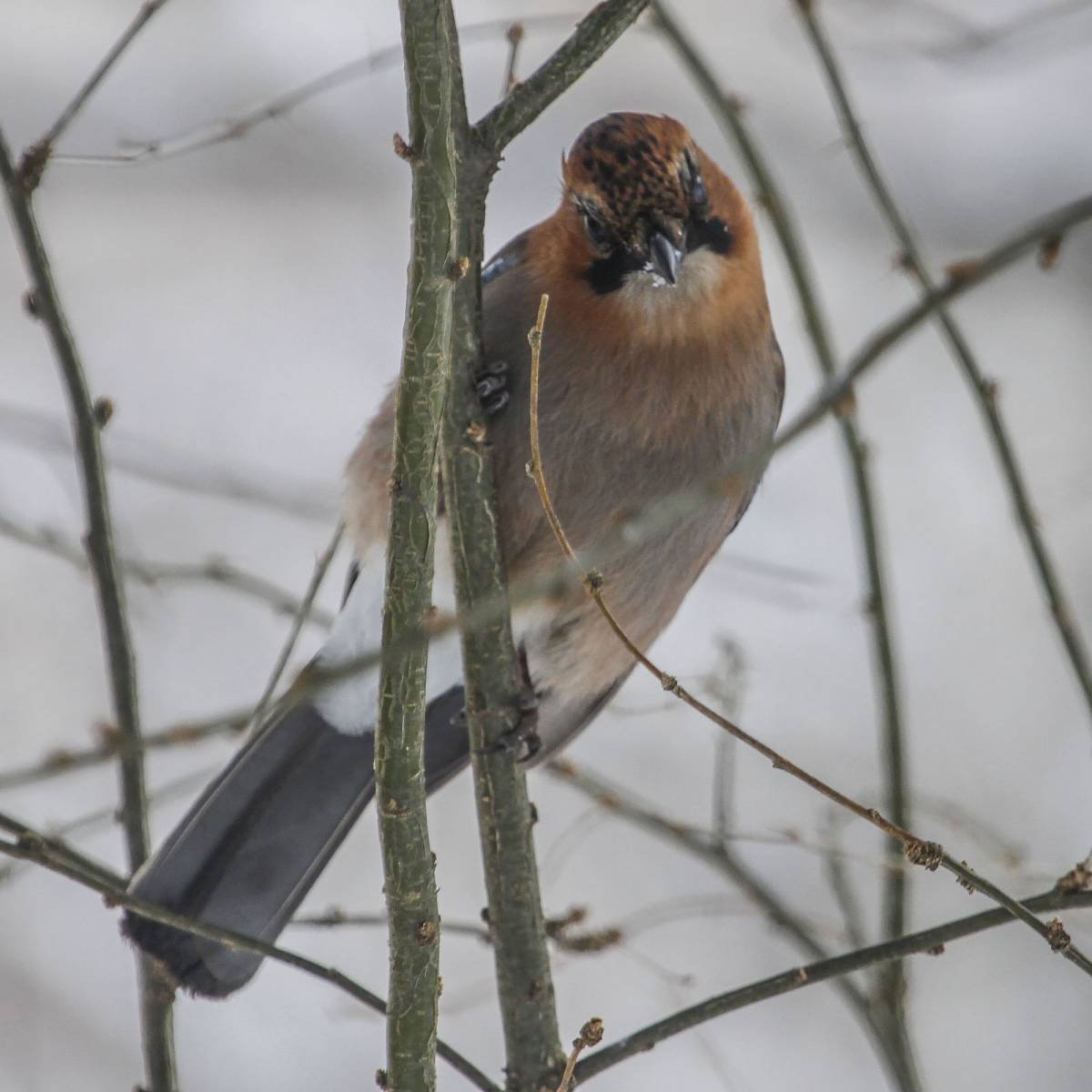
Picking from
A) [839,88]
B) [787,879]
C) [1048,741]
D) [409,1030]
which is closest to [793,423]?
[409,1030]

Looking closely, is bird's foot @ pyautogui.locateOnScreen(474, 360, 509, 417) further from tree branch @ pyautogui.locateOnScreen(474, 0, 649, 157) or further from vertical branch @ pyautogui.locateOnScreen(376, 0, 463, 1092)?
vertical branch @ pyautogui.locateOnScreen(376, 0, 463, 1092)

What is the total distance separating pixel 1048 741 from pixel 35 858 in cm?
558

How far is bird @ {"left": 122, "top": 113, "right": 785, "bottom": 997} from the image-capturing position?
3.22 m

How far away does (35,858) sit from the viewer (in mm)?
2186

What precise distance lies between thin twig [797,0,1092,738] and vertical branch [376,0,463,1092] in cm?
104

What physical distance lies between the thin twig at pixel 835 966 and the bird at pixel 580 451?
32.2 inches

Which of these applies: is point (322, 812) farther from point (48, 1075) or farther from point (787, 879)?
point (787, 879)

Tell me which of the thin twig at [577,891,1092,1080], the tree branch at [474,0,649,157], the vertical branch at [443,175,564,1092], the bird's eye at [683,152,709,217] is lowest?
the thin twig at [577,891,1092,1080]

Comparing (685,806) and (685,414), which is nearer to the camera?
(685,414)

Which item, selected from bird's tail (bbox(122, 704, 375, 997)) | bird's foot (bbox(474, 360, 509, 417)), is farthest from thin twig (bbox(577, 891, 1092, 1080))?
bird's foot (bbox(474, 360, 509, 417))

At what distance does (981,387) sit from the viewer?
115 inches

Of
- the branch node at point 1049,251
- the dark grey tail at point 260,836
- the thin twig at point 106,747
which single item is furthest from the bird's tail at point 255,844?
the branch node at point 1049,251

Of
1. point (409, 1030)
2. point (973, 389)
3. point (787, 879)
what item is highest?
point (787, 879)

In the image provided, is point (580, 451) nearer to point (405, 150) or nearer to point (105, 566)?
point (105, 566)
